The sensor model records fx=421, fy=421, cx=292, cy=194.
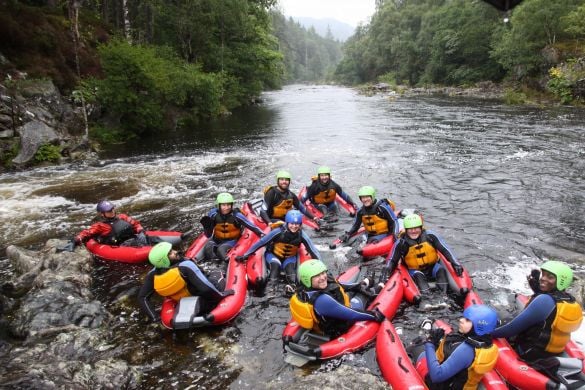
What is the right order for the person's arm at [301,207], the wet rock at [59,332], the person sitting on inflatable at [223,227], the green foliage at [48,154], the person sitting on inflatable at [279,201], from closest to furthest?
1. the wet rock at [59,332]
2. the person sitting on inflatable at [223,227]
3. the person sitting on inflatable at [279,201]
4. the person's arm at [301,207]
5. the green foliage at [48,154]

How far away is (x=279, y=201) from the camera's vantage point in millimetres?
9234

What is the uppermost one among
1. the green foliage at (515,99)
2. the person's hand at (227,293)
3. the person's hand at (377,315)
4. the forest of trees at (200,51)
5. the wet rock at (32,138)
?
the forest of trees at (200,51)

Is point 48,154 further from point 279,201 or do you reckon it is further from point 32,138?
point 279,201

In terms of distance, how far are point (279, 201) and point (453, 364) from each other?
567 cm

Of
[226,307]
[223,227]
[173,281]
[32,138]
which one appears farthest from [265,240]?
[32,138]

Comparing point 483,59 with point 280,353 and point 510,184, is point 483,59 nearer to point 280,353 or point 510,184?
point 510,184

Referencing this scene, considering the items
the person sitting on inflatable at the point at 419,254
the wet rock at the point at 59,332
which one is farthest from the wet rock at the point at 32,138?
the person sitting on inflatable at the point at 419,254

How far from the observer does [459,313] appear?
6133 millimetres

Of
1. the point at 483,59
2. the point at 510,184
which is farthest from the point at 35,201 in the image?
the point at 483,59

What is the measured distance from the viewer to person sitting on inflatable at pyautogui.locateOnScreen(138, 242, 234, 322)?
567 cm

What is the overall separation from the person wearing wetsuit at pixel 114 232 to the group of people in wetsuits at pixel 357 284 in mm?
20

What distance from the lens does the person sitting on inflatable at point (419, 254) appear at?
6539mm

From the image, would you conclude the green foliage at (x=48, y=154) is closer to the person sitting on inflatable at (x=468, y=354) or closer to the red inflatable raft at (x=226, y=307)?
the red inflatable raft at (x=226, y=307)

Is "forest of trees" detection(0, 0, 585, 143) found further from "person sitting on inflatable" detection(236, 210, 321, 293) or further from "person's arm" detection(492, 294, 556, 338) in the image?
"person's arm" detection(492, 294, 556, 338)
